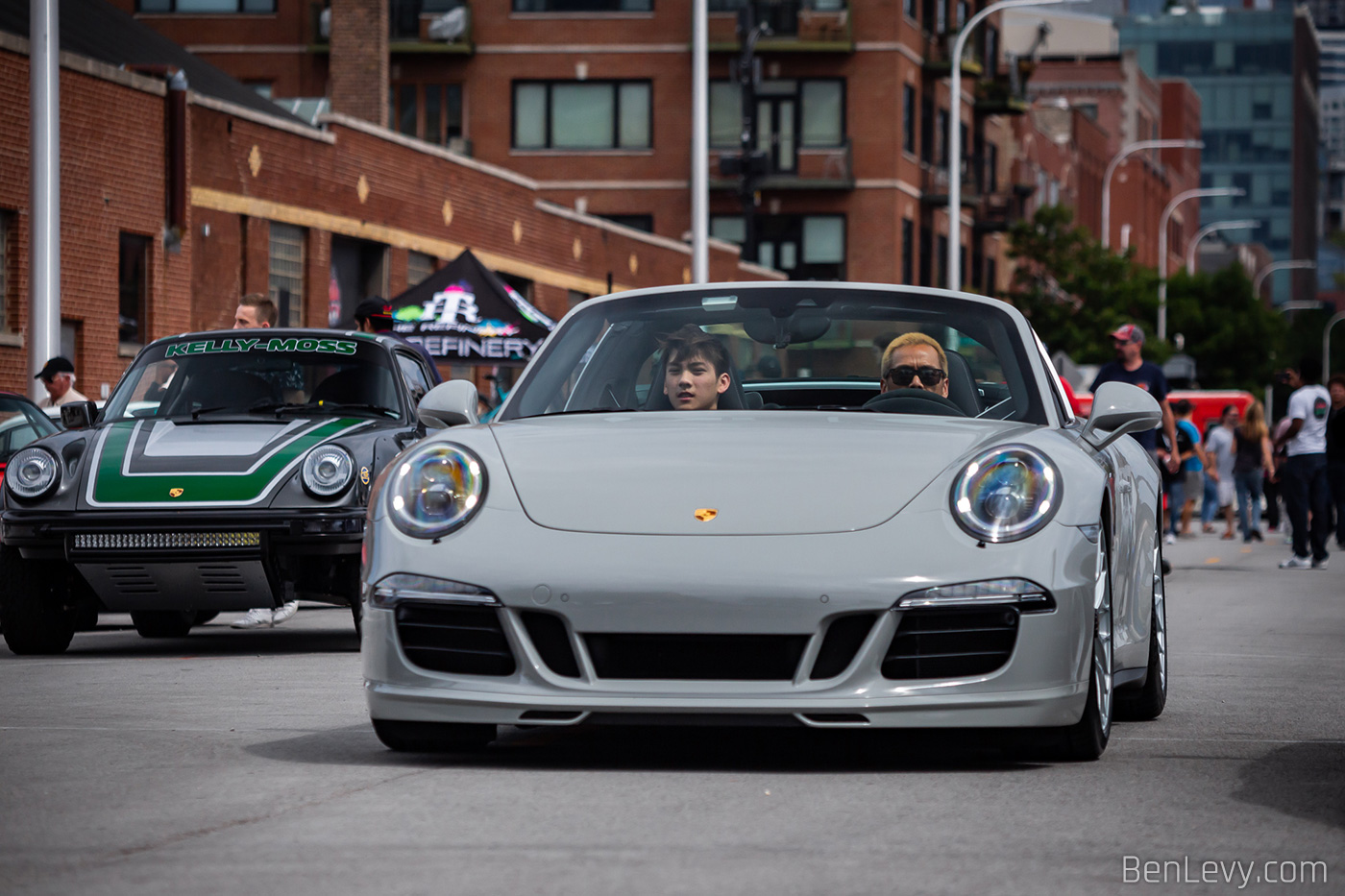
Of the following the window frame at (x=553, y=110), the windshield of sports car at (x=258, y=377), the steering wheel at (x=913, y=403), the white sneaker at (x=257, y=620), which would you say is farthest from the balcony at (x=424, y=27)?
the steering wheel at (x=913, y=403)

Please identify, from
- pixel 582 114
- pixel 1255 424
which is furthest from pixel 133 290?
pixel 582 114

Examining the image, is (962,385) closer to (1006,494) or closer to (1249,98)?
(1006,494)

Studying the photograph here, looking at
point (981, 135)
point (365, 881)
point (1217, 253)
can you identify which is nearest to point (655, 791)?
point (365, 881)

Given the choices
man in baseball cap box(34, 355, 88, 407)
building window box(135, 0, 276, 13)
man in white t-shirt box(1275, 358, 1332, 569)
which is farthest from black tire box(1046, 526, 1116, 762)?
building window box(135, 0, 276, 13)

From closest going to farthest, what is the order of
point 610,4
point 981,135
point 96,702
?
point 96,702 < point 610,4 < point 981,135

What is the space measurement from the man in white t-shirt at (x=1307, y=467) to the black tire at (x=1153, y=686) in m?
13.9

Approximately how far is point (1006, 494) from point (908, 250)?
53186 mm

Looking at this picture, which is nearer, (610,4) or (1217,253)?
(610,4)

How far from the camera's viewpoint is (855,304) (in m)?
7.29

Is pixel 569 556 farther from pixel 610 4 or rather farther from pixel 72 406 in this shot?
pixel 610 4

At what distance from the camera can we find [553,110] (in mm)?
56656

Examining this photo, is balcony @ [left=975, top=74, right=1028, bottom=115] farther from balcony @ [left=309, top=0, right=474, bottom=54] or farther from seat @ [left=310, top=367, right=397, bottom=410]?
seat @ [left=310, top=367, right=397, bottom=410]

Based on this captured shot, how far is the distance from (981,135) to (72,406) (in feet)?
196

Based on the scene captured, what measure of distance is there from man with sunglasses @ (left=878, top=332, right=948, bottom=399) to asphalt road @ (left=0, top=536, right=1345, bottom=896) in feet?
3.69
